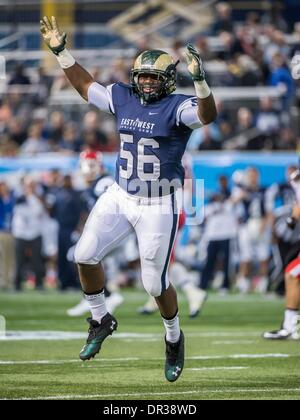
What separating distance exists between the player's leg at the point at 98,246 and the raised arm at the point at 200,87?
0.81m

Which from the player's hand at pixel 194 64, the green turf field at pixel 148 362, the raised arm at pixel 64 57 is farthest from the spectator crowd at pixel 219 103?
the player's hand at pixel 194 64

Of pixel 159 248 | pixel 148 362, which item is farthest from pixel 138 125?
pixel 148 362

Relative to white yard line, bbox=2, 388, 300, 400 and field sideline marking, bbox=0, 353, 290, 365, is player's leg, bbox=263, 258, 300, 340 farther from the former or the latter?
white yard line, bbox=2, 388, 300, 400

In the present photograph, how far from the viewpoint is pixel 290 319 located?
28.9 feet

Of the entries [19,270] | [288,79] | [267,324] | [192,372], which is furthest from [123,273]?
[192,372]

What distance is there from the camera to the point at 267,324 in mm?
10500

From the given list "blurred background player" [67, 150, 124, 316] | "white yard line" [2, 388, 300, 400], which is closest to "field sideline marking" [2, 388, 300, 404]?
"white yard line" [2, 388, 300, 400]

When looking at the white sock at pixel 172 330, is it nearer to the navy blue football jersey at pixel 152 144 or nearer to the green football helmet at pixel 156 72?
the navy blue football jersey at pixel 152 144

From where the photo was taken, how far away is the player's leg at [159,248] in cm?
644

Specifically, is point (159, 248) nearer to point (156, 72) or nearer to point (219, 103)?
point (156, 72)

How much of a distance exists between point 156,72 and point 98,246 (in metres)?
1.12

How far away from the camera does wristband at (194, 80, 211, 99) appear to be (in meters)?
6.14
